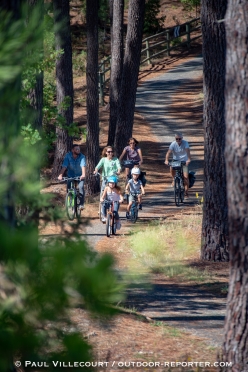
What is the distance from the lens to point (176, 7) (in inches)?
2276

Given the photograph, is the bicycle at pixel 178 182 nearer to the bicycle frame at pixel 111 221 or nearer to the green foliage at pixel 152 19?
the bicycle frame at pixel 111 221

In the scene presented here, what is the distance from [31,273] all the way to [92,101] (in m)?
22.1

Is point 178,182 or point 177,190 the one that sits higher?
point 178,182

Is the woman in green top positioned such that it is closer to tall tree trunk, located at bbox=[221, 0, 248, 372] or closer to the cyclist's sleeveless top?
the cyclist's sleeveless top

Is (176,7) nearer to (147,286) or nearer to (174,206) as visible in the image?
(174,206)

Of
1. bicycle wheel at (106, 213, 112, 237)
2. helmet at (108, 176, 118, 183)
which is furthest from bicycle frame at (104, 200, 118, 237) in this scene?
helmet at (108, 176, 118, 183)

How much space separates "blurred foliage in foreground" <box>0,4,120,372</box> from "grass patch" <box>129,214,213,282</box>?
30.0 ft

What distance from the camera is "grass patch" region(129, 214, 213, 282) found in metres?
12.9

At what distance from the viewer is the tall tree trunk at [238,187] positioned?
259 inches

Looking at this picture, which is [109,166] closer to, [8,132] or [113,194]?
[113,194]

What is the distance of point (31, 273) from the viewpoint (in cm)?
289

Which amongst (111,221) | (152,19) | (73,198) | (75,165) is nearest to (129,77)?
(75,165)

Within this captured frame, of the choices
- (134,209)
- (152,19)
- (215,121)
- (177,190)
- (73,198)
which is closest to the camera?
(215,121)

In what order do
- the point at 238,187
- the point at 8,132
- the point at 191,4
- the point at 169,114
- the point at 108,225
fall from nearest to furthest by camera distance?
the point at 8,132, the point at 238,187, the point at 108,225, the point at 169,114, the point at 191,4
